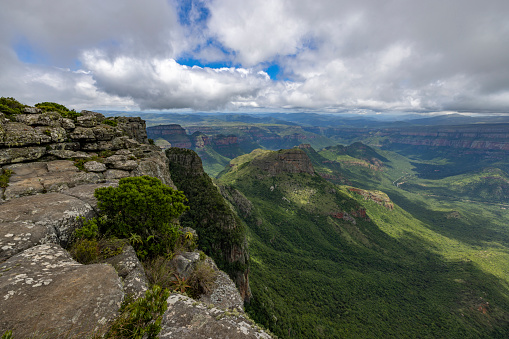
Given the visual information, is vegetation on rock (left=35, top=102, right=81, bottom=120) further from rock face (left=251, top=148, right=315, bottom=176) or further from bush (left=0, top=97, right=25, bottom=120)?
rock face (left=251, top=148, right=315, bottom=176)

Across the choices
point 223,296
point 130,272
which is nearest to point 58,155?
point 130,272

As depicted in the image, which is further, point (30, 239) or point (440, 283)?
point (440, 283)

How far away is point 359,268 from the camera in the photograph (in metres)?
116

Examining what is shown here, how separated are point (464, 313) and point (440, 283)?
21307mm

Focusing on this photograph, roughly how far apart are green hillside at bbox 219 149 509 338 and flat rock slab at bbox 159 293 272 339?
52746mm

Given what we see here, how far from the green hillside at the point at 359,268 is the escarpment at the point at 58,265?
174 ft

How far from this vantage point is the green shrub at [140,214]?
14926 mm

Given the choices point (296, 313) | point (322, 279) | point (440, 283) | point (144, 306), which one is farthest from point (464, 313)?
point (144, 306)

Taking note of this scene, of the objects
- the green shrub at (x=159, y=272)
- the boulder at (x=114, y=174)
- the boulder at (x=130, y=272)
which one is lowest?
the green shrub at (x=159, y=272)

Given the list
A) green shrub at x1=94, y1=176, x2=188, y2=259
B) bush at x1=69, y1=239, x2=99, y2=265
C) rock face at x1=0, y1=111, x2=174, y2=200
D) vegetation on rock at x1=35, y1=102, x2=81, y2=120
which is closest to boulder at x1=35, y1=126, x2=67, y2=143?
rock face at x1=0, y1=111, x2=174, y2=200

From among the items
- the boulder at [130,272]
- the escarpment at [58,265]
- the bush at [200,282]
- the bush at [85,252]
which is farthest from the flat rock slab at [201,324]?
the bush at [85,252]

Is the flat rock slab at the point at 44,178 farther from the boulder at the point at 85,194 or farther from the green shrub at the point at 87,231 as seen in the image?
the green shrub at the point at 87,231

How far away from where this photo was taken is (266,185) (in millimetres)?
179375

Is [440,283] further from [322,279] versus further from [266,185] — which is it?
[266,185]
